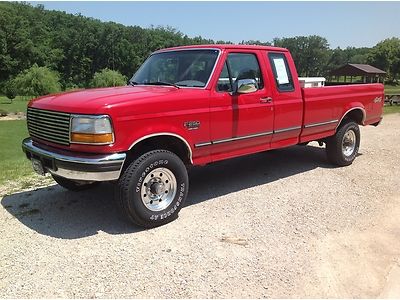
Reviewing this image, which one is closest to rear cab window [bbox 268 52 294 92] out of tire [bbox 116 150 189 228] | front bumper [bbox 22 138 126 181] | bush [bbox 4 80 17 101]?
tire [bbox 116 150 189 228]

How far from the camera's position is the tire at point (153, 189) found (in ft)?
15.0

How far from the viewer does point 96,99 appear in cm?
453

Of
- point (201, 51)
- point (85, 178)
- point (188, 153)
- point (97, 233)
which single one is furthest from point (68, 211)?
point (201, 51)

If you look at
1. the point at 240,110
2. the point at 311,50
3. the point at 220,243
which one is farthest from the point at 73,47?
the point at 220,243

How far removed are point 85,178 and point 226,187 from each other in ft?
8.50

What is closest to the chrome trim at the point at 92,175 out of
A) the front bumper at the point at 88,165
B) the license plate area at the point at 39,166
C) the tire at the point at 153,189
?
the front bumper at the point at 88,165

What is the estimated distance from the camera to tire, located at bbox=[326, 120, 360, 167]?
7.48m

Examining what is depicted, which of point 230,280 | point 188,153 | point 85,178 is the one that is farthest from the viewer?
point 188,153

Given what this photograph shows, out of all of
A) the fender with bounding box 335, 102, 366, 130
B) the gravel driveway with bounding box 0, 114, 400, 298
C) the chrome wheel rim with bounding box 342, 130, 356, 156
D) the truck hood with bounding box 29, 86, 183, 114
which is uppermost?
the truck hood with bounding box 29, 86, 183, 114

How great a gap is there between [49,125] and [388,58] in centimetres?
10777

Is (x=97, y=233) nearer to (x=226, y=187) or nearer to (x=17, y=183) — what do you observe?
(x=226, y=187)

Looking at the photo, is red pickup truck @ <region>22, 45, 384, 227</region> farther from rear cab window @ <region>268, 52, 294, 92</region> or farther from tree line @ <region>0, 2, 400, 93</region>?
tree line @ <region>0, 2, 400, 93</region>

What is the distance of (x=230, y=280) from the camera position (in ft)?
12.0

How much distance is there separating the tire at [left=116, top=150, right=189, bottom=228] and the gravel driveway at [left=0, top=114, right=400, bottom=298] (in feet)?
0.59
